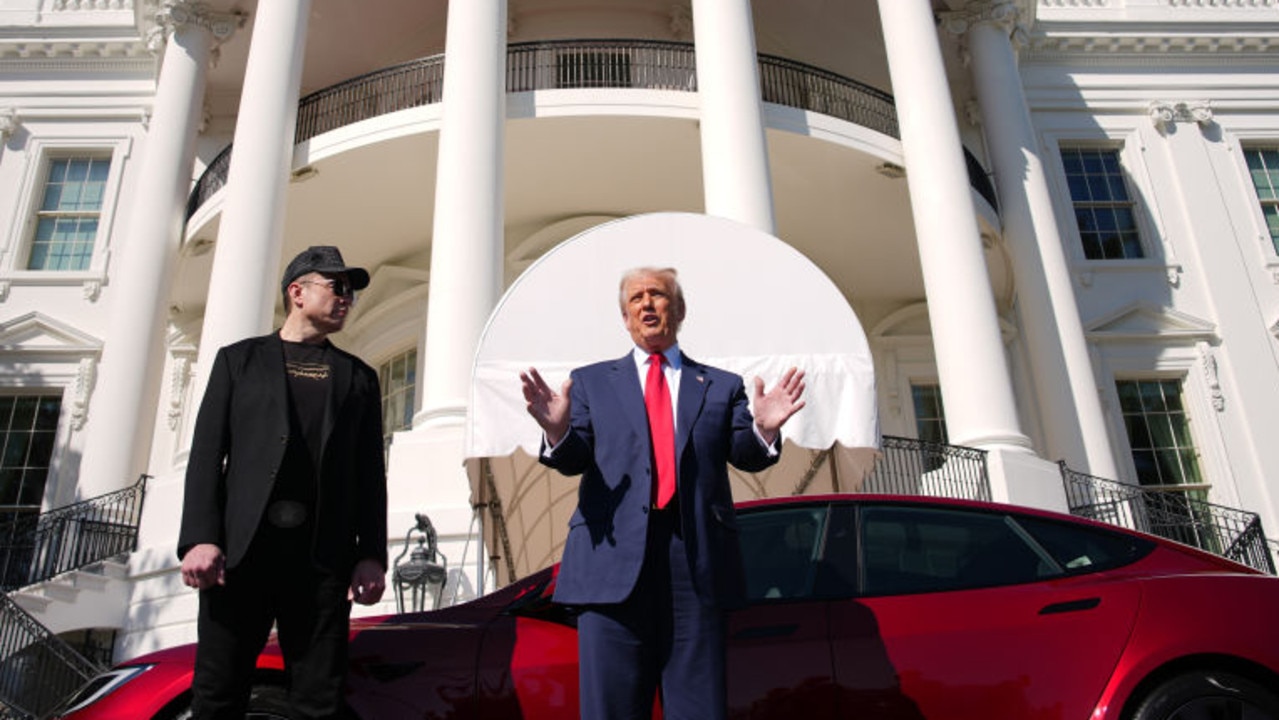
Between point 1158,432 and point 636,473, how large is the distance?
623 inches

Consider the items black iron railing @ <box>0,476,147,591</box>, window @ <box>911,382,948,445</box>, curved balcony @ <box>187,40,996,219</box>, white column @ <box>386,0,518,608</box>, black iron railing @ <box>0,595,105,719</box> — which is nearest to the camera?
black iron railing @ <box>0,595,105,719</box>

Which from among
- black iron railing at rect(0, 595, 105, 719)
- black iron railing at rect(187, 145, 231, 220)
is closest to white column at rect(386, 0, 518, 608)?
black iron railing at rect(0, 595, 105, 719)

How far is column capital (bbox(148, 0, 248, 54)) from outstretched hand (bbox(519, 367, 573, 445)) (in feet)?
49.2

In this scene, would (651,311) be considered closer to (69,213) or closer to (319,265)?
(319,265)

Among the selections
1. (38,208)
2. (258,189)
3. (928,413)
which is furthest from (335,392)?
(38,208)

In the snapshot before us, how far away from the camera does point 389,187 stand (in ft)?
45.3

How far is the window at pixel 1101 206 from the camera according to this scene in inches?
684

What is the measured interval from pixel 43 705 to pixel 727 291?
24.5 ft

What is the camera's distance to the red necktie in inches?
113

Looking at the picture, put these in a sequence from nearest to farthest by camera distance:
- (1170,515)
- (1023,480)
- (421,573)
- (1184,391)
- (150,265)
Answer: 1. (421,573)
2. (1023,480)
3. (1170,515)
4. (150,265)
5. (1184,391)

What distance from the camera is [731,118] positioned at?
11305 millimetres

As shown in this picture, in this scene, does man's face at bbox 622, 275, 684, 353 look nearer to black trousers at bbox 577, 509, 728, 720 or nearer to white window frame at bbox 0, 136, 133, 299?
black trousers at bbox 577, 509, 728, 720

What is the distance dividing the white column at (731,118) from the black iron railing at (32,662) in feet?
25.8

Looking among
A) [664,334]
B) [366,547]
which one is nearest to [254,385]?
[366,547]
